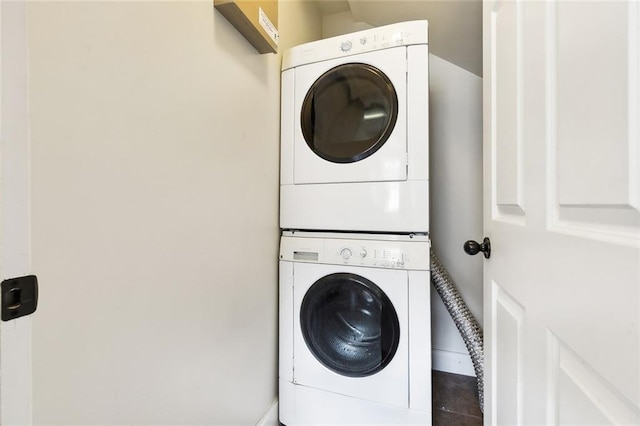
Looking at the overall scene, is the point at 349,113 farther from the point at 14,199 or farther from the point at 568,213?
the point at 14,199

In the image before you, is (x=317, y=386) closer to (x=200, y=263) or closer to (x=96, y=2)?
(x=200, y=263)

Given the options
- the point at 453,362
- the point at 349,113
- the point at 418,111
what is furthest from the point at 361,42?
the point at 453,362

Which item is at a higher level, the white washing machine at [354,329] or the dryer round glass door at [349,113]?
the dryer round glass door at [349,113]

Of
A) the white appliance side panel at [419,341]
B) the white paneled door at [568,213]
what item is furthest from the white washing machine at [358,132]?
the white paneled door at [568,213]

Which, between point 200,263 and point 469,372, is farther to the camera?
point 469,372

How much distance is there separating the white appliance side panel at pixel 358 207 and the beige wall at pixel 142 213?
0.86 feet

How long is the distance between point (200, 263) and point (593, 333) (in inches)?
35.1

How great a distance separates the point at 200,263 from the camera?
84 centimetres

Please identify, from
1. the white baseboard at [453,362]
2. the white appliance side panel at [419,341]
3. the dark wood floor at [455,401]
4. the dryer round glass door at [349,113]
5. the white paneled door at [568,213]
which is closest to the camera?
the white paneled door at [568,213]

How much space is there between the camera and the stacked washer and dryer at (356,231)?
113cm

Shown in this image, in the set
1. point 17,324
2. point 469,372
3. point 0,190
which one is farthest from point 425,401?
point 0,190

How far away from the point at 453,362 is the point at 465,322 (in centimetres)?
54

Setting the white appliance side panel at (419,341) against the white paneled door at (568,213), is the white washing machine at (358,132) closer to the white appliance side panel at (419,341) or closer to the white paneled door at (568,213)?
the white appliance side panel at (419,341)

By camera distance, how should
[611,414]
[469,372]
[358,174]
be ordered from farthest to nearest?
1. [469,372]
2. [358,174]
3. [611,414]
